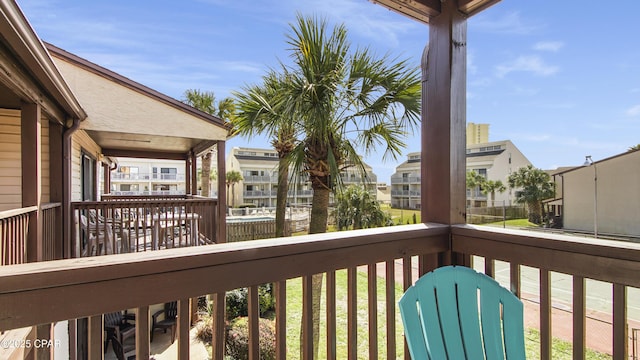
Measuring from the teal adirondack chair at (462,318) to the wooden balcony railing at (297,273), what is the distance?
0.17m

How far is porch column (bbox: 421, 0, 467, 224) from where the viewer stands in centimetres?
168

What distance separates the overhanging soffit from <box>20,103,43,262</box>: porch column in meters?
3.61

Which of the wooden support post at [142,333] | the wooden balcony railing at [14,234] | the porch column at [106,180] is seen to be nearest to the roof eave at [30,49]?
the wooden balcony railing at [14,234]

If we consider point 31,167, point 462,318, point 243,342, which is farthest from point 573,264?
point 243,342

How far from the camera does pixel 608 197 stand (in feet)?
6.07

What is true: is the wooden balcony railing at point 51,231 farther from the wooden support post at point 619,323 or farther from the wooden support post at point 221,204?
the wooden support post at point 619,323

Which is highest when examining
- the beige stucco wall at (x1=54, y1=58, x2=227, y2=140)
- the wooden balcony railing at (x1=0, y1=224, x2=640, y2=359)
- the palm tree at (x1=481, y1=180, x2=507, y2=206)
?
the beige stucco wall at (x1=54, y1=58, x2=227, y2=140)

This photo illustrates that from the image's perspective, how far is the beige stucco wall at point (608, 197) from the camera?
5.46 ft

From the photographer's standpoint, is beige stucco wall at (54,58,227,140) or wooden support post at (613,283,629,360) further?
beige stucco wall at (54,58,227,140)

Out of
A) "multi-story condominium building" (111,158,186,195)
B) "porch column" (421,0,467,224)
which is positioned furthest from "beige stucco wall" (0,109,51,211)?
"multi-story condominium building" (111,158,186,195)

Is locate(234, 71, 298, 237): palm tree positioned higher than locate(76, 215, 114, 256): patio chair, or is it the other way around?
locate(234, 71, 298, 237): palm tree

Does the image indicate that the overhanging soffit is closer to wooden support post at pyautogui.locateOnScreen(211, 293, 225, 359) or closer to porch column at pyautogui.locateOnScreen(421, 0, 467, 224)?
porch column at pyautogui.locateOnScreen(421, 0, 467, 224)

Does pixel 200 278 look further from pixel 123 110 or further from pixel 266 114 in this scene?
pixel 123 110

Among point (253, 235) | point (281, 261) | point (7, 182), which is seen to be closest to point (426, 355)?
point (281, 261)
